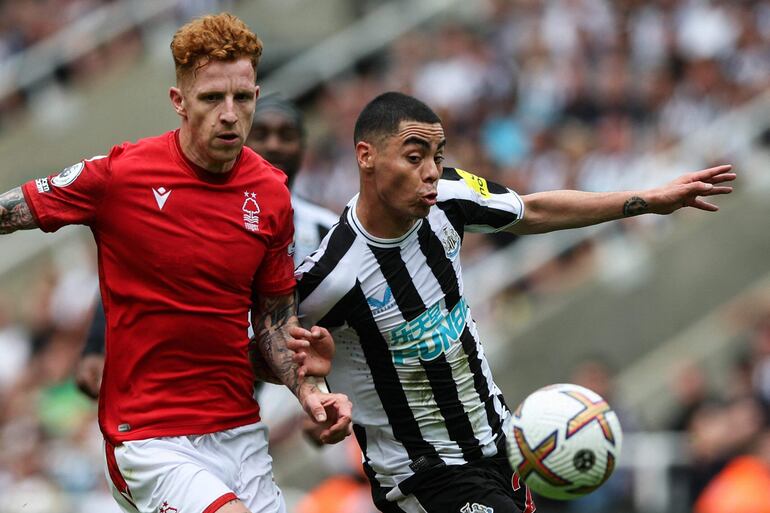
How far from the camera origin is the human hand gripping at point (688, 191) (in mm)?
6836

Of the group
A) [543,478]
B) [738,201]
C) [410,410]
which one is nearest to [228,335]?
[410,410]

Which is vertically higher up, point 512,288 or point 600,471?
point 512,288

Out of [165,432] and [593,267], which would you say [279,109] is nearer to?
[165,432]

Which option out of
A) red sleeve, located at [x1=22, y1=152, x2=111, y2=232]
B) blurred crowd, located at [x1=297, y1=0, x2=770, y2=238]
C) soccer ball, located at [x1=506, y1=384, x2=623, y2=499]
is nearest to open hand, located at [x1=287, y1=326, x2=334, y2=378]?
soccer ball, located at [x1=506, y1=384, x2=623, y2=499]

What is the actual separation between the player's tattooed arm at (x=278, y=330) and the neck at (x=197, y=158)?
0.63 metres

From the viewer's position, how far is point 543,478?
21.1 feet

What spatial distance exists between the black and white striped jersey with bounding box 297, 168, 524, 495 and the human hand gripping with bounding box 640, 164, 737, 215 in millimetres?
718

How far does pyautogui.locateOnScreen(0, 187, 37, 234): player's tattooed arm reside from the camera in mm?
5977

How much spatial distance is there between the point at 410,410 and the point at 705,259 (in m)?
8.65

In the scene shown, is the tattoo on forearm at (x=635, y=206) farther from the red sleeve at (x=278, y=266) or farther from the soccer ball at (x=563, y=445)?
the red sleeve at (x=278, y=266)

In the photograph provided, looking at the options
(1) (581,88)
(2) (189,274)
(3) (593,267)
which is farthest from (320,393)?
(1) (581,88)

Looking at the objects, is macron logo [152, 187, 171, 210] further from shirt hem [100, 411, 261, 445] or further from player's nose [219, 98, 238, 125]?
shirt hem [100, 411, 261, 445]

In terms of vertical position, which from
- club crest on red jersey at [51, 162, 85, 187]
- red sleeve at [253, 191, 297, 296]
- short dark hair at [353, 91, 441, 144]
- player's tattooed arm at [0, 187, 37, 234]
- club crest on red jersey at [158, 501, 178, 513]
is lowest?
club crest on red jersey at [158, 501, 178, 513]

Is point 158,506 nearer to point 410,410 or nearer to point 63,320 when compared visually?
point 410,410
